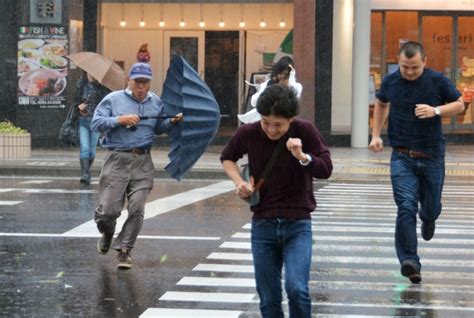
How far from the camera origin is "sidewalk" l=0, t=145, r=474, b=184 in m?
19.8

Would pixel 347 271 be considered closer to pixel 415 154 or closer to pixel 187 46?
pixel 415 154

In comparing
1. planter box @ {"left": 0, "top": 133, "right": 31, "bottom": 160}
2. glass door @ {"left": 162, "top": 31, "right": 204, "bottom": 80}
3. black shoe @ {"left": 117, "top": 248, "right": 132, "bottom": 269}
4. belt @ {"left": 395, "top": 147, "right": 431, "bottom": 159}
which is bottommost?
black shoe @ {"left": 117, "top": 248, "right": 132, "bottom": 269}

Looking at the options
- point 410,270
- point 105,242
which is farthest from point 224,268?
point 410,270

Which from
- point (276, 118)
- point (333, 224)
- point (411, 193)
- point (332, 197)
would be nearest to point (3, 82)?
point (332, 197)

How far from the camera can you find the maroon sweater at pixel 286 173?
5977 mm

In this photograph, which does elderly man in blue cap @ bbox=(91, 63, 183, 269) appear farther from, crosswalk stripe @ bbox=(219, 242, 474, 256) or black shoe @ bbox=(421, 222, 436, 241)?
black shoe @ bbox=(421, 222, 436, 241)

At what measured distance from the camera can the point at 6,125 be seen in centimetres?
2175

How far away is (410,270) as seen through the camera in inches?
344

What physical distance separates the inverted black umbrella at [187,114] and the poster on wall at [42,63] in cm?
1479

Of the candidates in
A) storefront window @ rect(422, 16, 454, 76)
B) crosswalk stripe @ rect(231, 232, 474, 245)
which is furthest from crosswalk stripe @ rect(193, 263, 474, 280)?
storefront window @ rect(422, 16, 454, 76)

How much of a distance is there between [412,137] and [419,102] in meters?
0.30

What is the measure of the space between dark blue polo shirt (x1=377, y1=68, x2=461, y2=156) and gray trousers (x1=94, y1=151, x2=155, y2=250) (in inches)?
94.6

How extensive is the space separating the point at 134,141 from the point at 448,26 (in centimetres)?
1954

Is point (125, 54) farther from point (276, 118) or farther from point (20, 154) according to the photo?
point (276, 118)
